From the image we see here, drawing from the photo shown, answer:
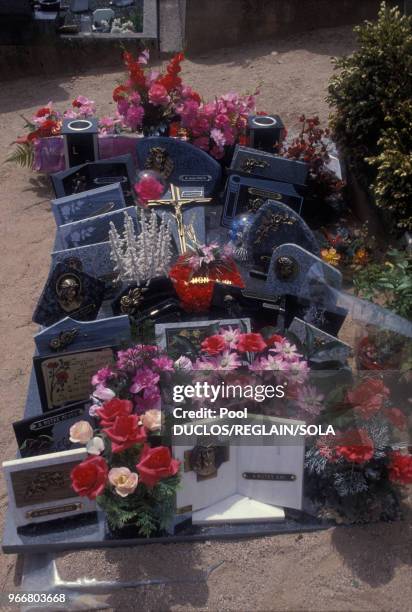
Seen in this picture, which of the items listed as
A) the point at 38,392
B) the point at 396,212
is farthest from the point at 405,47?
the point at 38,392

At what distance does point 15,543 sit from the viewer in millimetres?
4410

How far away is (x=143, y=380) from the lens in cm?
461

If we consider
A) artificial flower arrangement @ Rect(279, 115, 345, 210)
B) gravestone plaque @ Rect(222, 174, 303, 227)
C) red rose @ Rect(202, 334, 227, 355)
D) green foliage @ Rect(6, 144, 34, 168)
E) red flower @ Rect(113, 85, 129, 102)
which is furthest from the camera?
green foliage @ Rect(6, 144, 34, 168)

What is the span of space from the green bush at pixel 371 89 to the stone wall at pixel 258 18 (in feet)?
14.9

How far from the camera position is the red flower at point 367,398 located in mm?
4371

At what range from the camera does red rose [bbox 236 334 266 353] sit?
180 inches

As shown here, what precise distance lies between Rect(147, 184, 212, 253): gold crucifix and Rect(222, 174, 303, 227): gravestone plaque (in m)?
0.36

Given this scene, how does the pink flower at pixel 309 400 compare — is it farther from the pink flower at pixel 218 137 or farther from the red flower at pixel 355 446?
the pink flower at pixel 218 137

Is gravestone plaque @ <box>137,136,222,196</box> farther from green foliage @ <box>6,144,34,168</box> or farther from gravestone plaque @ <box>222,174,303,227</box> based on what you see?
green foliage @ <box>6,144,34,168</box>

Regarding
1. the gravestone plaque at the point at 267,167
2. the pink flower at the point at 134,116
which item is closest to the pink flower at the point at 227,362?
the gravestone plaque at the point at 267,167

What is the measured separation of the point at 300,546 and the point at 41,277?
4.10 metres

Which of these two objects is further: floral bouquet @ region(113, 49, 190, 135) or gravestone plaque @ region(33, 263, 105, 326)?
floral bouquet @ region(113, 49, 190, 135)

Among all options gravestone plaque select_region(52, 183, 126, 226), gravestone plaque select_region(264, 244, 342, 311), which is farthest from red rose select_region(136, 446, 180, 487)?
gravestone plaque select_region(52, 183, 126, 226)

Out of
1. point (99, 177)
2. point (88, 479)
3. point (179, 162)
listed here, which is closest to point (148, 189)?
point (99, 177)
